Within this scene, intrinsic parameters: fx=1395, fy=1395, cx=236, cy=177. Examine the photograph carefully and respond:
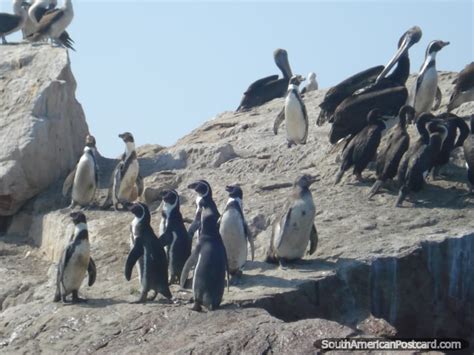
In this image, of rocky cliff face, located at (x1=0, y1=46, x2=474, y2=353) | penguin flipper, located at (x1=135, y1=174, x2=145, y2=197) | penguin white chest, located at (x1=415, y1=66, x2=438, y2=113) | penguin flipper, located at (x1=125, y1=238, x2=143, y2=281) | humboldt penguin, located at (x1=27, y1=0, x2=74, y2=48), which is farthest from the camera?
humboldt penguin, located at (x1=27, y1=0, x2=74, y2=48)

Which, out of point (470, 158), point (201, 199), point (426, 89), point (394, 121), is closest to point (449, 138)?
point (470, 158)

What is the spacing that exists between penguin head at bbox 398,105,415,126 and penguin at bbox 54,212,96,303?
4.76 meters

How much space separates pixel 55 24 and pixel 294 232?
1107 cm

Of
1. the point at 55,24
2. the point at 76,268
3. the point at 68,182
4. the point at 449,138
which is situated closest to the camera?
the point at 76,268

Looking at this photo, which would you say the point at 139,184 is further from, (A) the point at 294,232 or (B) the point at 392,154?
(A) the point at 294,232

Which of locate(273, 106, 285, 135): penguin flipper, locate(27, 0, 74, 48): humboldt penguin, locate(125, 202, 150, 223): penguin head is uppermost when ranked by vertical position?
locate(27, 0, 74, 48): humboldt penguin

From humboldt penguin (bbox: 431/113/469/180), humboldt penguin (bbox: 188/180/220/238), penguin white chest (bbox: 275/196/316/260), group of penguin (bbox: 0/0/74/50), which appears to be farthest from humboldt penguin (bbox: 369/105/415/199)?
group of penguin (bbox: 0/0/74/50)

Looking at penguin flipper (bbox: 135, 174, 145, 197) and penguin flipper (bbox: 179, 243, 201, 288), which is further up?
penguin flipper (bbox: 135, 174, 145, 197)

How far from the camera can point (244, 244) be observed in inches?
645

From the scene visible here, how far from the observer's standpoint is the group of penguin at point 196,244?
51.5 ft

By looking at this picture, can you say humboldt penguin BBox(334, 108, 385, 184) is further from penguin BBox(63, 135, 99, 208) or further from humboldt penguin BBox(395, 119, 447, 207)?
penguin BBox(63, 135, 99, 208)

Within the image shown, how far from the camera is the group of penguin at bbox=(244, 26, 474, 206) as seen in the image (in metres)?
18.6

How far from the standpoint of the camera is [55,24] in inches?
1030

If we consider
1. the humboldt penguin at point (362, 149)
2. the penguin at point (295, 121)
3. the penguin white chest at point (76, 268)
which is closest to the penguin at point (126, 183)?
the penguin at point (295, 121)
